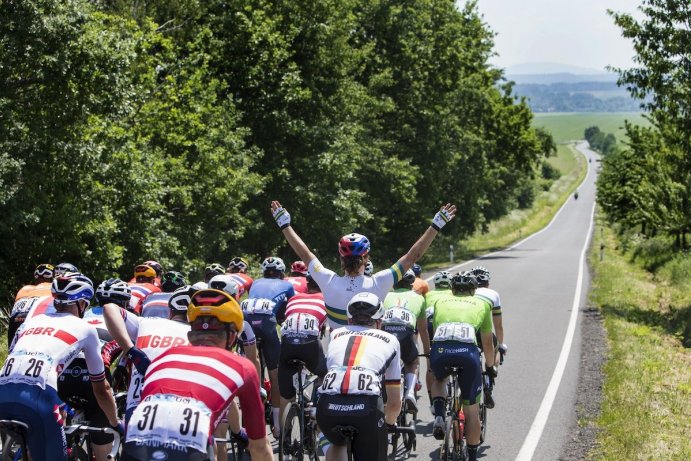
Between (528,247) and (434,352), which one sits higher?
(434,352)

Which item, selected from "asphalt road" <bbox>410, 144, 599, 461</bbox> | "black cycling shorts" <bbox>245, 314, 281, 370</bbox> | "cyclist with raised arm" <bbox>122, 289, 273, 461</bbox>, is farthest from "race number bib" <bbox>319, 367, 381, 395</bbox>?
"asphalt road" <bbox>410, 144, 599, 461</bbox>

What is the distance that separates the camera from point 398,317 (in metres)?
9.76

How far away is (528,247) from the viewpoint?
188 ft

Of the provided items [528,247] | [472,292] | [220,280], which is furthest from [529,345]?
[528,247]

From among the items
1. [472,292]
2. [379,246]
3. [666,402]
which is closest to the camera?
[472,292]

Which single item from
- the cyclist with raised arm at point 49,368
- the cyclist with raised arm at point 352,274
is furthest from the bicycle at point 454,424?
the cyclist with raised arm at point 49,368

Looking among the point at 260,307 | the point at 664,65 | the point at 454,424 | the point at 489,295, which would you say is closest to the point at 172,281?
the point at 260,307

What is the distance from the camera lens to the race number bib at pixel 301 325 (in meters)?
8.98

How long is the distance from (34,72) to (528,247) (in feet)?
143

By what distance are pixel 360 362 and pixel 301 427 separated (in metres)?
2.64

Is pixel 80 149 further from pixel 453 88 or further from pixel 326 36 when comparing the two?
pixel 453 88

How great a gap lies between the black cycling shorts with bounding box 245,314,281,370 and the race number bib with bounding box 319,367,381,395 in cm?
369

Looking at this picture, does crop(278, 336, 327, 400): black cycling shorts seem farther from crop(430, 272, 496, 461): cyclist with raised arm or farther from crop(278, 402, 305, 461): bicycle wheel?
crop(430, 272, 496, 461): cyclist with raised arm

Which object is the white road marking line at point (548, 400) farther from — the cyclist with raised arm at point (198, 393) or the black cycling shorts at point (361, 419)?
the cyclist with raised arm at point (198, 393)
